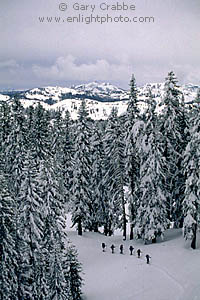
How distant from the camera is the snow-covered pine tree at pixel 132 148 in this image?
2891 centimetres

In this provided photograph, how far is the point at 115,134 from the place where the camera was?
108 ft

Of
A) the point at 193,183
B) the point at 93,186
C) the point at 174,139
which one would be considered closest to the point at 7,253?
the point at 193,183

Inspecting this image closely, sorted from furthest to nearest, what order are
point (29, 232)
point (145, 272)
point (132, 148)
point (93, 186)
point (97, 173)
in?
point (93, 186)
point (97, 173)
point (132, 148)
point (145, 272)
point (29, 232)

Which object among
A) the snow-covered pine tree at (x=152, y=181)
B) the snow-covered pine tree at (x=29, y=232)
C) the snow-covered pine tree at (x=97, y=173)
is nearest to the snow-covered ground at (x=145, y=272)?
the snow-covered pine tree at (x=152, y=181)

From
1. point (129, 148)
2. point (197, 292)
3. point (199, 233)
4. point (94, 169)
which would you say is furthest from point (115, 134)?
point (197, 292)

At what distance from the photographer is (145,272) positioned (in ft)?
82.1

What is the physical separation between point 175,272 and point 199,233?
290 inches

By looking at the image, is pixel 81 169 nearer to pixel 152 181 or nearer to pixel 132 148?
pixel 132 148

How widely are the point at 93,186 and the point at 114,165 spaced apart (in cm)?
636

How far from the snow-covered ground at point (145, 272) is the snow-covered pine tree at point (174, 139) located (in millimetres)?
4003

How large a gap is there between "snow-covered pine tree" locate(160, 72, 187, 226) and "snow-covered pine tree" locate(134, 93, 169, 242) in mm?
1328

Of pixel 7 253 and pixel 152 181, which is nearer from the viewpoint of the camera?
pixel 7 253

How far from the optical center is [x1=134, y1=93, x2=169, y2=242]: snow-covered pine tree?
28141mm

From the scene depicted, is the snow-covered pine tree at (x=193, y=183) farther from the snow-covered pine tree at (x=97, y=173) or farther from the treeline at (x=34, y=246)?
the snow-covered pine tree at (x=97, y=173)
